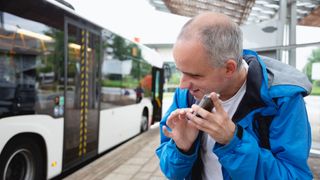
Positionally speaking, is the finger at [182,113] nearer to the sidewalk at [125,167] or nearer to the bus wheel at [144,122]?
the sidewalk at [125,167]

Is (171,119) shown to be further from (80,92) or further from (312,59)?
(312,59)

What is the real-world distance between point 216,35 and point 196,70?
0.16m

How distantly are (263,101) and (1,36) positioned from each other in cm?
405

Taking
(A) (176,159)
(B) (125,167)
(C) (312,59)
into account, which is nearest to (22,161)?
(B) (125,167)

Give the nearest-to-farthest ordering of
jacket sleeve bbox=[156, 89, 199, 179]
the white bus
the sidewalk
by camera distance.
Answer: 1. jacket sleeve bbox=[156, 89, 199, 179]
2. the white bus
3. the sidewalk

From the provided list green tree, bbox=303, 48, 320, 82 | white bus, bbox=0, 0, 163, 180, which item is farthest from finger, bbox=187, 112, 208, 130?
green tree, bbox=303, 48, 320, 82

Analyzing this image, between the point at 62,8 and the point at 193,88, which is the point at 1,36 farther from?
the point at 193,88

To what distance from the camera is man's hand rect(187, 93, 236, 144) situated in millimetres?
1237

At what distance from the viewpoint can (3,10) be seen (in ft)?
14.7

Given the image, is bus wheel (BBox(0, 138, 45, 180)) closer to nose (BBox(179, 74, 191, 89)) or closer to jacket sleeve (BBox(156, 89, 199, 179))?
jacket sleeve (BBox(156, 89, 199, 179))

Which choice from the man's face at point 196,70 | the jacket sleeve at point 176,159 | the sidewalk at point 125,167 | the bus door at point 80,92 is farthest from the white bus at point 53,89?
the man's face at point 196,70

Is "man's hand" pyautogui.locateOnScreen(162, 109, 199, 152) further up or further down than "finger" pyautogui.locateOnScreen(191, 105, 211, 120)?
further down

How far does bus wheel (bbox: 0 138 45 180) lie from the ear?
407cm

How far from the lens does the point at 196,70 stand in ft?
4.41
